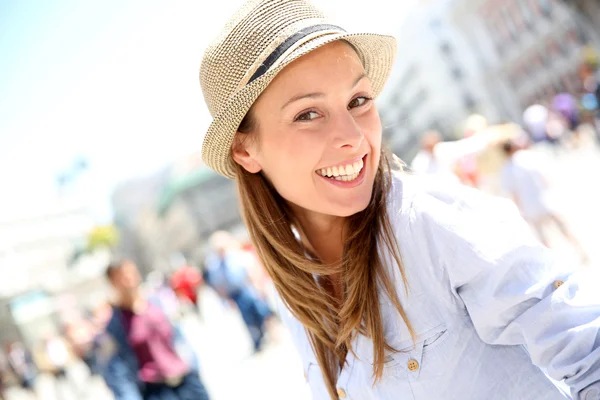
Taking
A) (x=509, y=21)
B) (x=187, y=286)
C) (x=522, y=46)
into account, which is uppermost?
(x=509, y=21)

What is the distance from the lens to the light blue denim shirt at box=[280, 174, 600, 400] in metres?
1.21

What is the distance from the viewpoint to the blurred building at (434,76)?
3800 cm

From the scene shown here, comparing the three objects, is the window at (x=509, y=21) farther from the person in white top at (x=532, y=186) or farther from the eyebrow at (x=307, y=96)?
the eyebrow at (x=307, y=96)

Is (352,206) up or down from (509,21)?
down

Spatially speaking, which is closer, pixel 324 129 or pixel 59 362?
pixel 324 129

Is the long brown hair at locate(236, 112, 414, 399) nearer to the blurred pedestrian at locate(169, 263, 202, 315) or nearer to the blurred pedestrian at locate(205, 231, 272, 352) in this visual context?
the blurred pedestrian at locate(205, 231, 272, 352)

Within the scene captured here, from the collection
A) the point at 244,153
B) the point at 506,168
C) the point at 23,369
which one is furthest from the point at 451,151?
the point at 23,369

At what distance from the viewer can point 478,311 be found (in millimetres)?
1302

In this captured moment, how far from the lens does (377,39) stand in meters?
1.70

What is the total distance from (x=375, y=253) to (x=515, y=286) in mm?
400

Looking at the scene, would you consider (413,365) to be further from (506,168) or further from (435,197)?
(506,168)

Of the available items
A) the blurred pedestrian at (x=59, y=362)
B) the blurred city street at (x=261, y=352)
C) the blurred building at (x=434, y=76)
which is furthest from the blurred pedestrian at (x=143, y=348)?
the blurred building at (x=434, y=76)

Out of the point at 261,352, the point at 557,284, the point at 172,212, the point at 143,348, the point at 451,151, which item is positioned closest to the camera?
the point at 557,284

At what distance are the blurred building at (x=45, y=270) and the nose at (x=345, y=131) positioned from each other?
1300 inches
